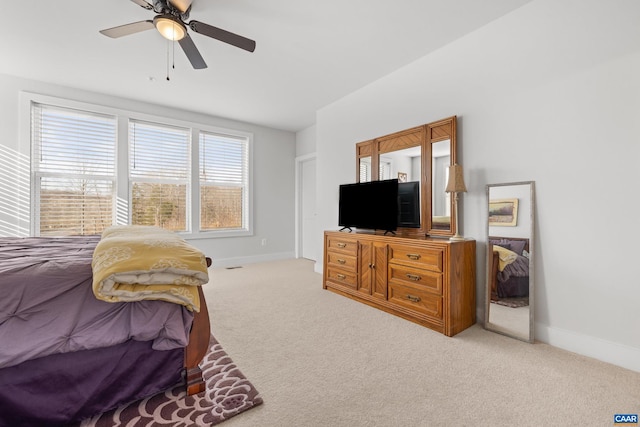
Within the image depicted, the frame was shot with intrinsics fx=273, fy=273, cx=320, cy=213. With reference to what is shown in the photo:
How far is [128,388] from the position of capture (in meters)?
1.39

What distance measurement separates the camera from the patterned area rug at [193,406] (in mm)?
1317

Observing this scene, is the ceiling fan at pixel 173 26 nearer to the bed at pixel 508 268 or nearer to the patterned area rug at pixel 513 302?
the bed at pixel 508 268

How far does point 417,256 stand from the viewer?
2.51 m

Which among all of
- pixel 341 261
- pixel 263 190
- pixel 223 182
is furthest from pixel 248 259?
pixel 341 261

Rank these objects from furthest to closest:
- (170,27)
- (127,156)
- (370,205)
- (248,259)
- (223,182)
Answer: (248,259)
(223,182)
(127,156)
(370,205)
(170,27)

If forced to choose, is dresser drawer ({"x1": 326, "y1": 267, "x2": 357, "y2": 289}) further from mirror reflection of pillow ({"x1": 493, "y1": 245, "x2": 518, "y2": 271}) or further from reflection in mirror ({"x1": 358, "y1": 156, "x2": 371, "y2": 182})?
mirror reflection of pillow ({"x1": 493, "y1": 245, "x2": 518, "y2": 271})

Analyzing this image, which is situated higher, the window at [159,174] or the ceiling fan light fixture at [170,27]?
the ceiling fan light fixture at [170,27]

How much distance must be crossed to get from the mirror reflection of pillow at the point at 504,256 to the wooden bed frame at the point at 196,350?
2.31m

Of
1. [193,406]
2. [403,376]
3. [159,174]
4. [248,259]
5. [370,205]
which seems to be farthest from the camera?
[248,259]

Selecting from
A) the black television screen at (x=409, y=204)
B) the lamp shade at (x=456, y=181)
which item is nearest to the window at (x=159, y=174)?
the black television screen at (x=409, y=204)

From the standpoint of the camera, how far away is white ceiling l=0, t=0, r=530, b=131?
2234 mm

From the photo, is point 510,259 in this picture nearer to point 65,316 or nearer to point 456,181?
point 456,181

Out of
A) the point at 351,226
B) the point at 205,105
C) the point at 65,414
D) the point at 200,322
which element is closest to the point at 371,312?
the point at 351,226

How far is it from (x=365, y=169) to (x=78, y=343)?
3145mm
